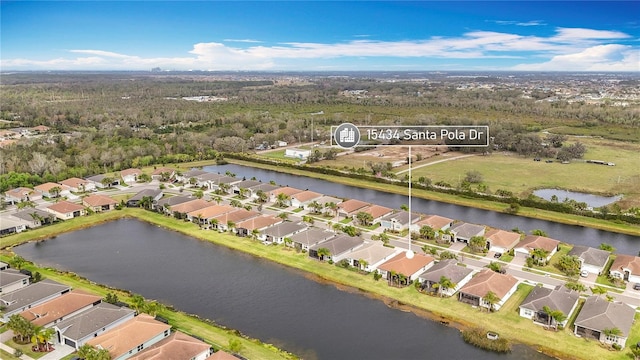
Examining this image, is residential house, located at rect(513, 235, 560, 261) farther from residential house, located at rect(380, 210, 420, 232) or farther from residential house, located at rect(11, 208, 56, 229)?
residential house, located at rect(11, 208, 56, 229)

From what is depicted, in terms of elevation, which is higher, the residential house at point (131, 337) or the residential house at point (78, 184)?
the residential house at point (78, 184)

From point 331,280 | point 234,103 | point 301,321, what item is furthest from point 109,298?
point 234,103

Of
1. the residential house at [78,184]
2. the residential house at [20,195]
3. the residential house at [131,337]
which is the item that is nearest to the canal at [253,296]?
the residential house at [131,337]

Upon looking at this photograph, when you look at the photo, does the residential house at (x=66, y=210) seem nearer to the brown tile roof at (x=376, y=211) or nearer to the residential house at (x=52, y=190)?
the residential house at (x=52, y=190)

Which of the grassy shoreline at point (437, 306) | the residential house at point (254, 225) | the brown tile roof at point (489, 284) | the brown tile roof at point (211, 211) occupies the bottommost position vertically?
the grassy shoreline at point (437, 306)

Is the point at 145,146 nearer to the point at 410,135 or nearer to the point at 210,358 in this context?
the point at 210,358

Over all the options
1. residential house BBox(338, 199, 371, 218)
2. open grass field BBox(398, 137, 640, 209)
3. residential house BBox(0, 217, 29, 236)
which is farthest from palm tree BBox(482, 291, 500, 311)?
residential house BBox(0, 217, 29, 236)

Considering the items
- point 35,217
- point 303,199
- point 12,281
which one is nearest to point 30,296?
point 12,281
